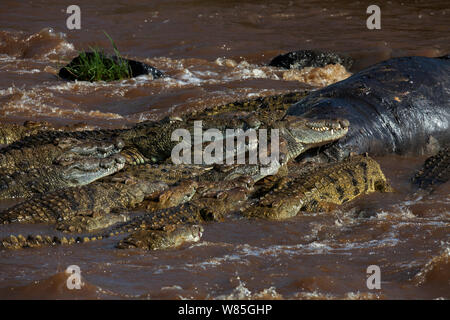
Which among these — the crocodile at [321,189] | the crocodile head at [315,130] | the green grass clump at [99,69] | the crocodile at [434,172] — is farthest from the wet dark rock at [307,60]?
the crocodile at [321,189]

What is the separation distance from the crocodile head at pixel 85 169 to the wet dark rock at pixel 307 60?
5.20 m

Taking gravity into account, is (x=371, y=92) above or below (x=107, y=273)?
above

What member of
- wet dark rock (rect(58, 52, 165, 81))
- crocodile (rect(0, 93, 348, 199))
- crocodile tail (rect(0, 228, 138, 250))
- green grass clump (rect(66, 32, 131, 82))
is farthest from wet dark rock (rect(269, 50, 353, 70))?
crocodile tail (rect(0, 228, 138, 250))

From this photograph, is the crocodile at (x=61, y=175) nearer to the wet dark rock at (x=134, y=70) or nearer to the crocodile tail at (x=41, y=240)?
the crocodile tail at (x=41, y=240)

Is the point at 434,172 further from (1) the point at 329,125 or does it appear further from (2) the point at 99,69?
(2) the point at 99,69

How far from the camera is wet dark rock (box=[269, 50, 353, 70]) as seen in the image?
10492mm

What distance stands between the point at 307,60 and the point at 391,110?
172 inches

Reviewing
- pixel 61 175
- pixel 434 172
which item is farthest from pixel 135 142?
pixel 434 172

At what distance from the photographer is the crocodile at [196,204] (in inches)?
171

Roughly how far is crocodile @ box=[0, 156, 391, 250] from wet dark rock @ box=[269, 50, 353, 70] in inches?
199
